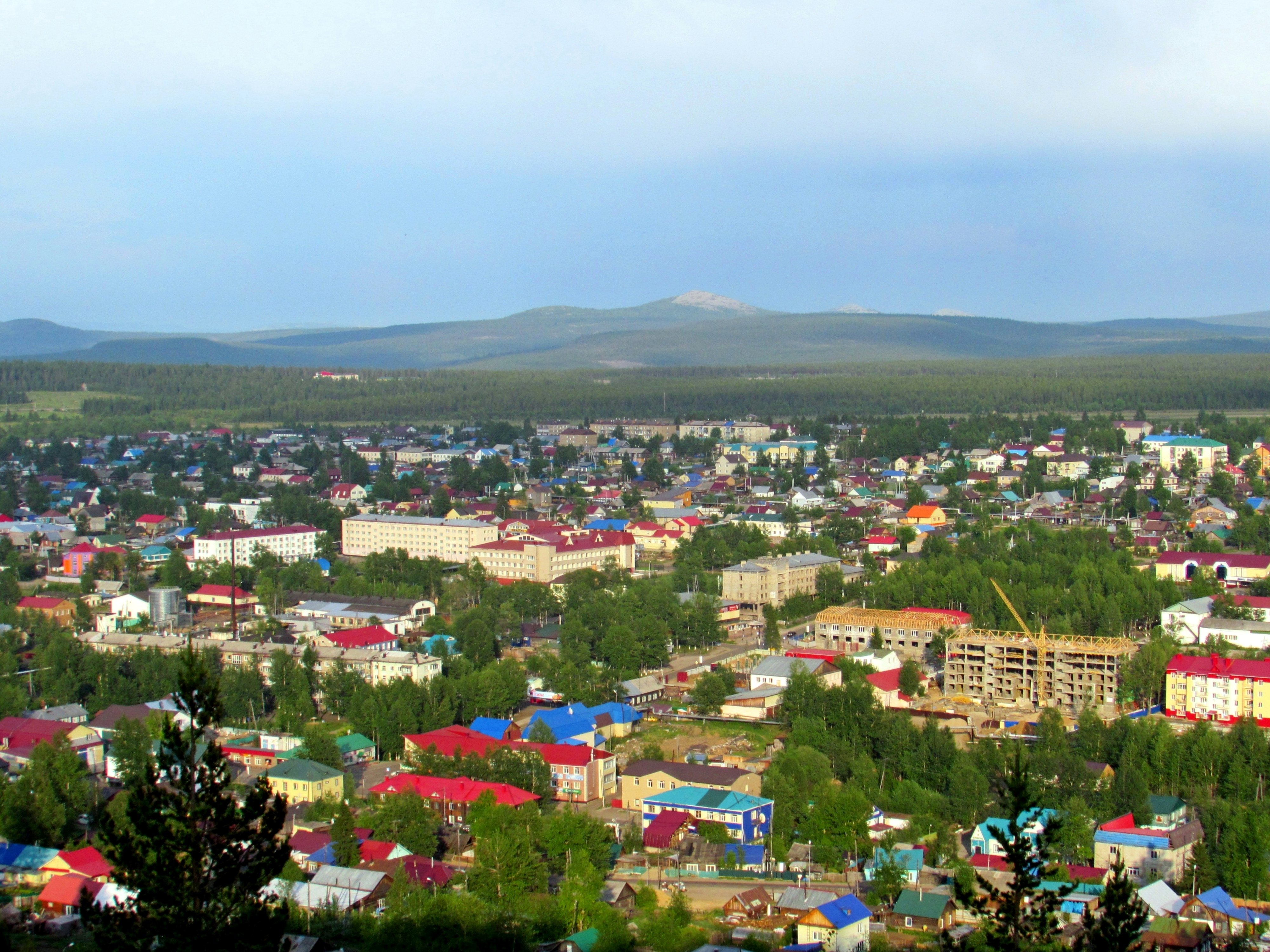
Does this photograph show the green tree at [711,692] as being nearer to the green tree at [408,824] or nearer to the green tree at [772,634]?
the green tree at [772,634]

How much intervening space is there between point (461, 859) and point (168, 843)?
5.17 metres

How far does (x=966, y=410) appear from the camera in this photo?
52.0 meters

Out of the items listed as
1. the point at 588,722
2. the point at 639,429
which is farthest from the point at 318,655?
the point at 639,429

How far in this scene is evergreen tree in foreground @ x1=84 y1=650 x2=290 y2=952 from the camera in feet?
20.5

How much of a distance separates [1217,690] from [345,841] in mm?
8817

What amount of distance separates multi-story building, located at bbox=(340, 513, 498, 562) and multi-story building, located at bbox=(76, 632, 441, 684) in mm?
7208

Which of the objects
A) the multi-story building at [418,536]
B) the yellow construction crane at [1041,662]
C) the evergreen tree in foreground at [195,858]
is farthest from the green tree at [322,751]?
the multi-story building at [418,536]

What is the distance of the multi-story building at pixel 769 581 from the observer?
2148 centimetres

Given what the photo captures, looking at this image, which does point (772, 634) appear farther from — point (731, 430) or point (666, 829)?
point (731, 430)

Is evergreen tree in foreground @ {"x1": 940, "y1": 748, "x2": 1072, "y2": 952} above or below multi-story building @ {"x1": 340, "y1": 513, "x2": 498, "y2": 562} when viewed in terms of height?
above

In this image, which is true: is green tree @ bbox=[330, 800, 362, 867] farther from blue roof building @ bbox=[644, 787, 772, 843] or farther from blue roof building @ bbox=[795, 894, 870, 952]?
blue roof building @ bbox=[795, 894, 870, 952]

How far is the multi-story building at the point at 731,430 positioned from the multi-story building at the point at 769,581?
19.7 meters

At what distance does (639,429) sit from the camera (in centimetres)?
4769

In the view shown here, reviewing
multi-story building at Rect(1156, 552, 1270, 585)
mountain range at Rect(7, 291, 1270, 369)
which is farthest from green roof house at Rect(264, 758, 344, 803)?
mountain range at Rect(7, 291, 1270, 369)
